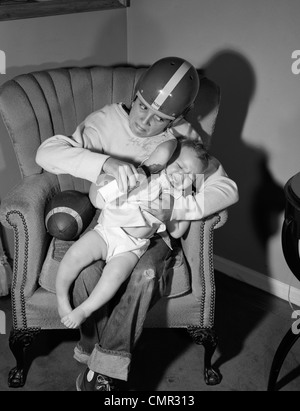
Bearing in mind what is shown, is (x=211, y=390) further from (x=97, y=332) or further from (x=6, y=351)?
(x=6, y=351)

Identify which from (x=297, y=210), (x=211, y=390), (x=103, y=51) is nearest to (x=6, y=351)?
(x=211, y=390)

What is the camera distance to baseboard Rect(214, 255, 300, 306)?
2.56 metres

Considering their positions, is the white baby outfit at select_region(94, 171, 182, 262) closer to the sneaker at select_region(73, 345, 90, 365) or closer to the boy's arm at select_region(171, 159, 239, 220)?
the boy's arm at select_region(171, 159, 239, 220)

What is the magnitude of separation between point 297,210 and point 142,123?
0.64 meters

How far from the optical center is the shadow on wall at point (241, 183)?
95.0 inches

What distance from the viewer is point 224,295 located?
8.62 feet

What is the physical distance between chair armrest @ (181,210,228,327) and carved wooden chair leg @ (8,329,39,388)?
2.11ft

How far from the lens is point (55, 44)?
2.55 metres

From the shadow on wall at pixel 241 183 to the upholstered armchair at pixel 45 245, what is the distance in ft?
0.82

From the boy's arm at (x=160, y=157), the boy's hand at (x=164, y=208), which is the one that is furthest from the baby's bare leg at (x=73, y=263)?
the boy's arm at (x=160, y=157)

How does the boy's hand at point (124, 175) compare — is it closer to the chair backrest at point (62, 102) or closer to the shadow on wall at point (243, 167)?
the chair backrest at point (62, 102)
